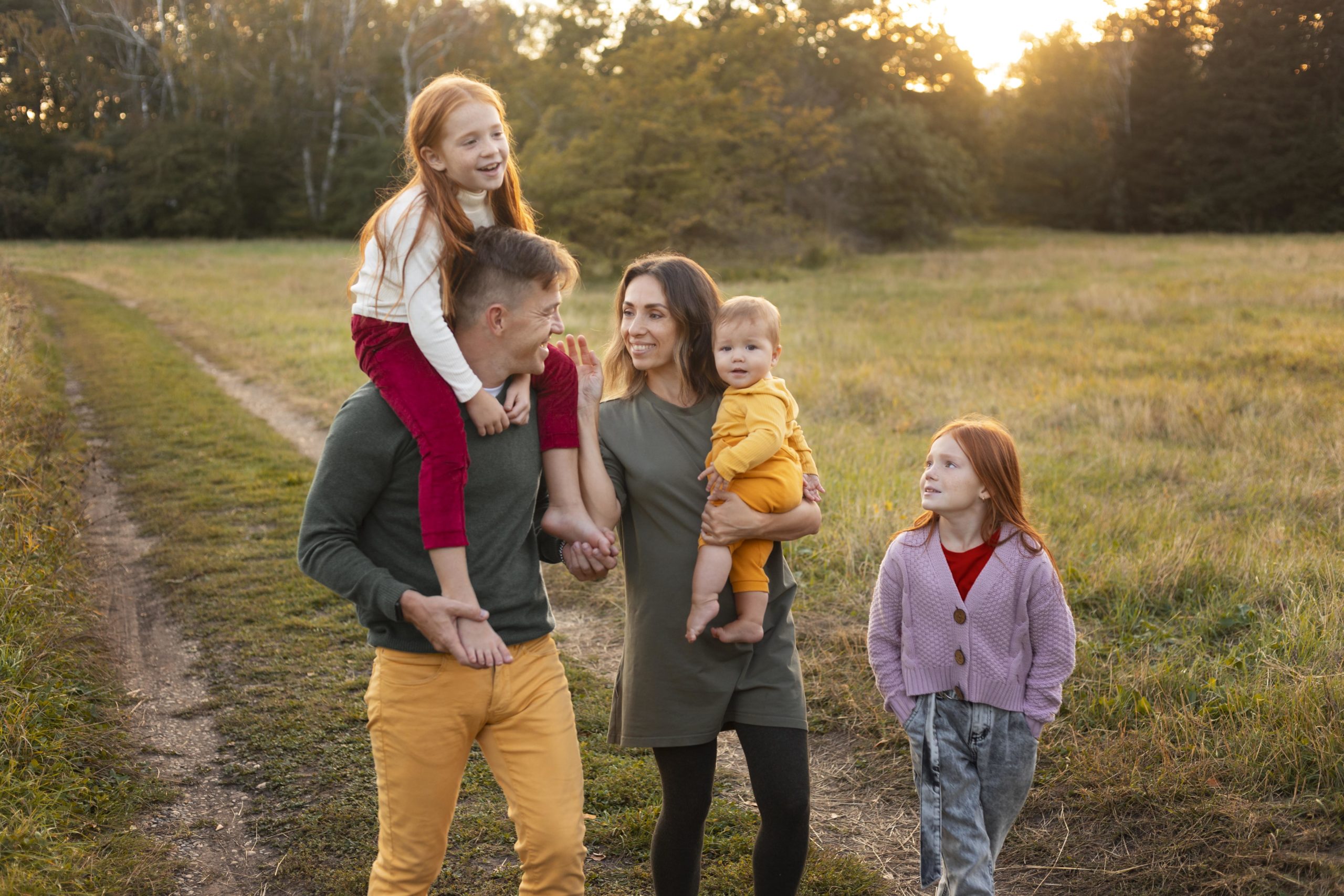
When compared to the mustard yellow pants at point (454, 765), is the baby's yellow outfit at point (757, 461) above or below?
above

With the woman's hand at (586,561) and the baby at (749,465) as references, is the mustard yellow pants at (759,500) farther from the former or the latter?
the woman's hand at (586,561)

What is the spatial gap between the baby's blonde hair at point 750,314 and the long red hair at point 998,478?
0.54 m

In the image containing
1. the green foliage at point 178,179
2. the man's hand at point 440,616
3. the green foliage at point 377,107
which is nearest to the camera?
the man's hand at point 440,616

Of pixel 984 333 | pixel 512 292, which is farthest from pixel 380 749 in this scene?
pixel 984 333

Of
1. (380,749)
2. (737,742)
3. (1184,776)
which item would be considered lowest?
(737,742)

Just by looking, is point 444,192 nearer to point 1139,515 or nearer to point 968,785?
point 968,785

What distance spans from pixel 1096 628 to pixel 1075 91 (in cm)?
5844

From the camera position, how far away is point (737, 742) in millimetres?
4445

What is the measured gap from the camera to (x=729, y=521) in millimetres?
2451

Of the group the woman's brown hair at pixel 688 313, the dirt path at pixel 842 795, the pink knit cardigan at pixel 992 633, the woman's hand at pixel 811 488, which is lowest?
the dirt path at pixel 842 795

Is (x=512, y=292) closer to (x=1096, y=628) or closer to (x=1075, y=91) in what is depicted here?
(x=1096, y=628)

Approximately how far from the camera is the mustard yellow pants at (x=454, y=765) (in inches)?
85.8

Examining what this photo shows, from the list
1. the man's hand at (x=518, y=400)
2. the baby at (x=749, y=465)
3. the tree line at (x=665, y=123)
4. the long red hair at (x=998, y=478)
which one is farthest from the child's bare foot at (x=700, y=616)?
the tree line at (x=665, y=123)

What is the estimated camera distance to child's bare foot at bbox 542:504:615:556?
2.45 meters
